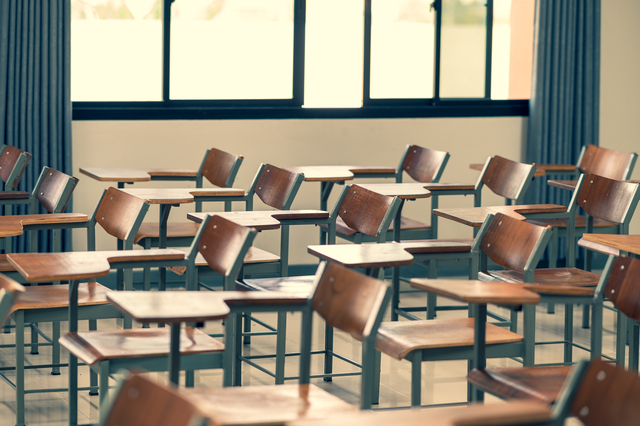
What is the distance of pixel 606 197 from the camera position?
14.3 feet

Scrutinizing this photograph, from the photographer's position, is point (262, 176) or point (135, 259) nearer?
point (135, 259)

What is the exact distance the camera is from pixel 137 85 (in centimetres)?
Result: 566

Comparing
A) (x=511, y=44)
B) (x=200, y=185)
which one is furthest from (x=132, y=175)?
(x=511, y=44)

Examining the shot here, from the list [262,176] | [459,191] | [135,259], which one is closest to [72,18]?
[262,176]

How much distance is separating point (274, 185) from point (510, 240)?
1.49m

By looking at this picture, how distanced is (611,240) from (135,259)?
6.15 feet

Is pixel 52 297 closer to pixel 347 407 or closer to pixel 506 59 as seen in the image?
pixel 347 407

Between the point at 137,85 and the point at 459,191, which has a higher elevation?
the point at 137,85

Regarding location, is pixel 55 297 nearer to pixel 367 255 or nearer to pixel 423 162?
pixel 367 255

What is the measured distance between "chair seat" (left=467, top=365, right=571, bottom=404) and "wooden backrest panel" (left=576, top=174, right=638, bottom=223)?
5.73 ft

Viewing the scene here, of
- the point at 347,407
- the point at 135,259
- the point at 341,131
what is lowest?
the point at 347,407

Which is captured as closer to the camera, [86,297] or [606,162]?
[86,297]

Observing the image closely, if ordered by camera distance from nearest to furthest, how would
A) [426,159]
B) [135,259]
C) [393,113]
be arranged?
[135,259] → [426,159] → [393,113]

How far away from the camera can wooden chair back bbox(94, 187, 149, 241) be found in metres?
3.33
